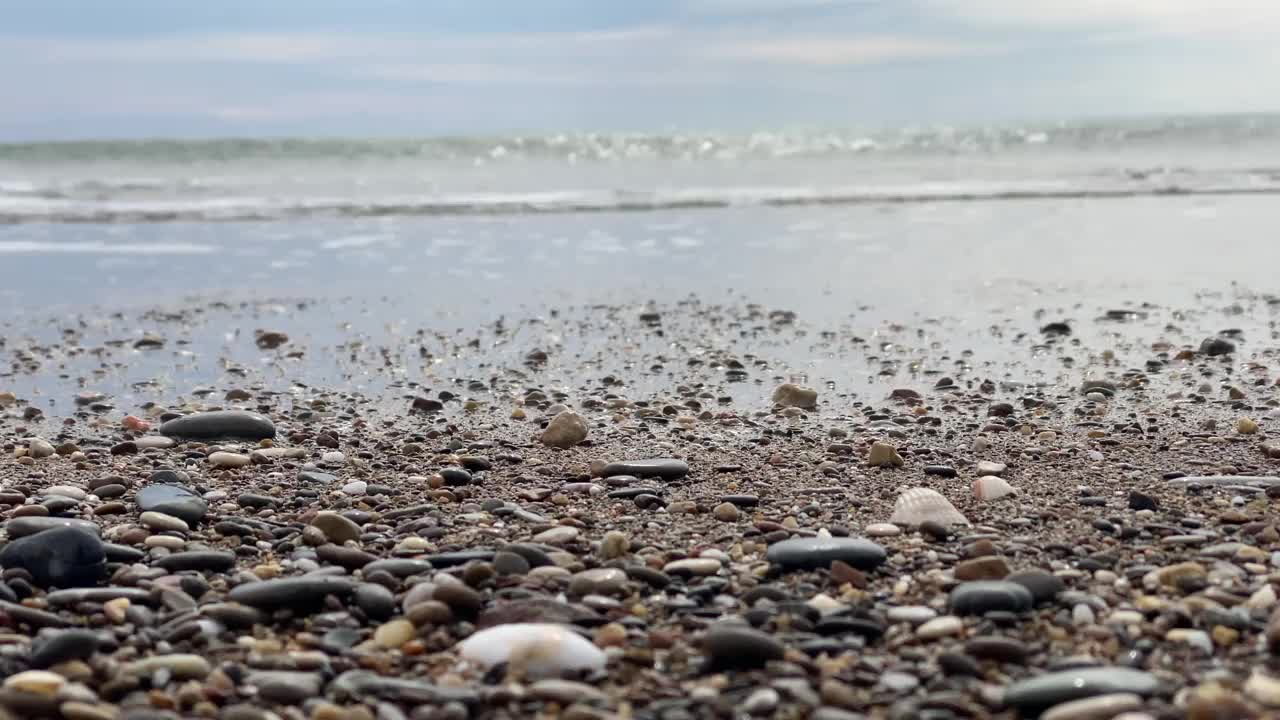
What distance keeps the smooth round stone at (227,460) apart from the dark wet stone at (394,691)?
2.30 m

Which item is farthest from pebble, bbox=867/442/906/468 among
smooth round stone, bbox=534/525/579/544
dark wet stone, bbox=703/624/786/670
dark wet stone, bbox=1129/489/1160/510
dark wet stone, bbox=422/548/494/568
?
dark wet stone, bbox=703/624/786/670

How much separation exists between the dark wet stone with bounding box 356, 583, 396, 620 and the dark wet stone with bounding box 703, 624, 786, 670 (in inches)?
34.2

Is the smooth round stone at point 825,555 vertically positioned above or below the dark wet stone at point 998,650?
above

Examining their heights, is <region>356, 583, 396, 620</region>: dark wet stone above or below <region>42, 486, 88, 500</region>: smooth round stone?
below

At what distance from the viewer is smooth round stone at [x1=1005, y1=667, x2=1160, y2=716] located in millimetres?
2348

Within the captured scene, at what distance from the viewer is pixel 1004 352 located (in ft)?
22.8

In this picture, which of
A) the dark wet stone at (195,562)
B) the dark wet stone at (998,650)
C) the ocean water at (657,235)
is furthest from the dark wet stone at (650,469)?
the ocean water at (657,235)

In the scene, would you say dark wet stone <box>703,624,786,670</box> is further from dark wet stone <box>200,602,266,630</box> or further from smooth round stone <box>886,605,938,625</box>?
dark wet stone <box>200,602,266,630</box>

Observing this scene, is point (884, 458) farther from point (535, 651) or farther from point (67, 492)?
point (67, 492)

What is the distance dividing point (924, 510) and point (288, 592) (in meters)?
1.91

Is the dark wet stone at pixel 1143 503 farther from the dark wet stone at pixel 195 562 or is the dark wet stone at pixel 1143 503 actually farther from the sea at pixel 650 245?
the sea at pixel 650 245

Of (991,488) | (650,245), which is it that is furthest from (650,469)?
(650,245)

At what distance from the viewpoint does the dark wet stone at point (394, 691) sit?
98.1 inches

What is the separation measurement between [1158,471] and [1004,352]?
2698mm
